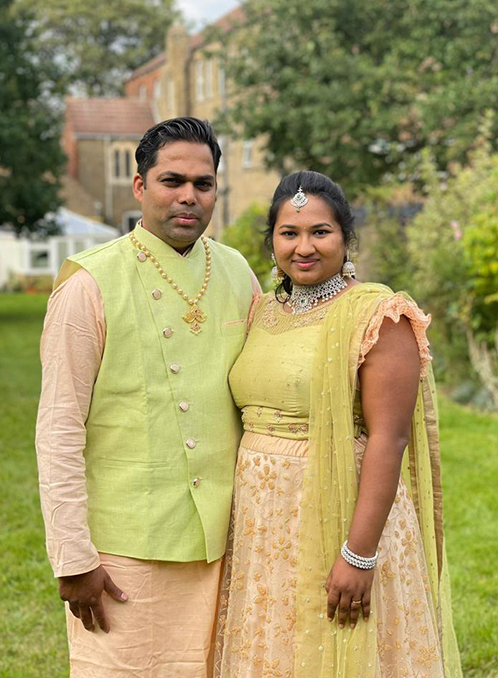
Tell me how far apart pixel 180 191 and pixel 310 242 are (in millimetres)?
421

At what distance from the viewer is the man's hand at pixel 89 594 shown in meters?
2.68

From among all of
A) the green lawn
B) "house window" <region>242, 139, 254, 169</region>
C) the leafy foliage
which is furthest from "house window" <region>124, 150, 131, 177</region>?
the green lawn

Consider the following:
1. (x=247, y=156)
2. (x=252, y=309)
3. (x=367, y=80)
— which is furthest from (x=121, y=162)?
(x=252, y=309)

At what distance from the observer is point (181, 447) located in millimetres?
2791

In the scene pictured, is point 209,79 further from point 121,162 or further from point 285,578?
point 285,578

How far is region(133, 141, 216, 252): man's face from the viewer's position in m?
2.75

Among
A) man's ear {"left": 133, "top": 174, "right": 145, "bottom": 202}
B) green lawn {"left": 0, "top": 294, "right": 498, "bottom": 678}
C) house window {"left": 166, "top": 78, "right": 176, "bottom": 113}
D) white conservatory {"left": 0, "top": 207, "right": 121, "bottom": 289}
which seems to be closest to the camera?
man's ear {"left": 133, "top": 174, "right": 145, "bottom": 202}

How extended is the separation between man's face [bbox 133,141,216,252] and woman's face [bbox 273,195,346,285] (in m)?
0.25

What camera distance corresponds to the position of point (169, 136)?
276cm

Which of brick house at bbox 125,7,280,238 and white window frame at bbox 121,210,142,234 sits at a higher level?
brick house at bbox 125,7,280,238

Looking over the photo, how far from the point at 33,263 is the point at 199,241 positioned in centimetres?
3560

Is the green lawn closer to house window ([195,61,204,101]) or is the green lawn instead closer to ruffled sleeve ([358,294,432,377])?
ruffled sleeve ([358,294,432,377])

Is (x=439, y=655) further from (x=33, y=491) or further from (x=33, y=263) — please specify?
(x=33, y=263)

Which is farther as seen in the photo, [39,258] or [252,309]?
[39,258]
